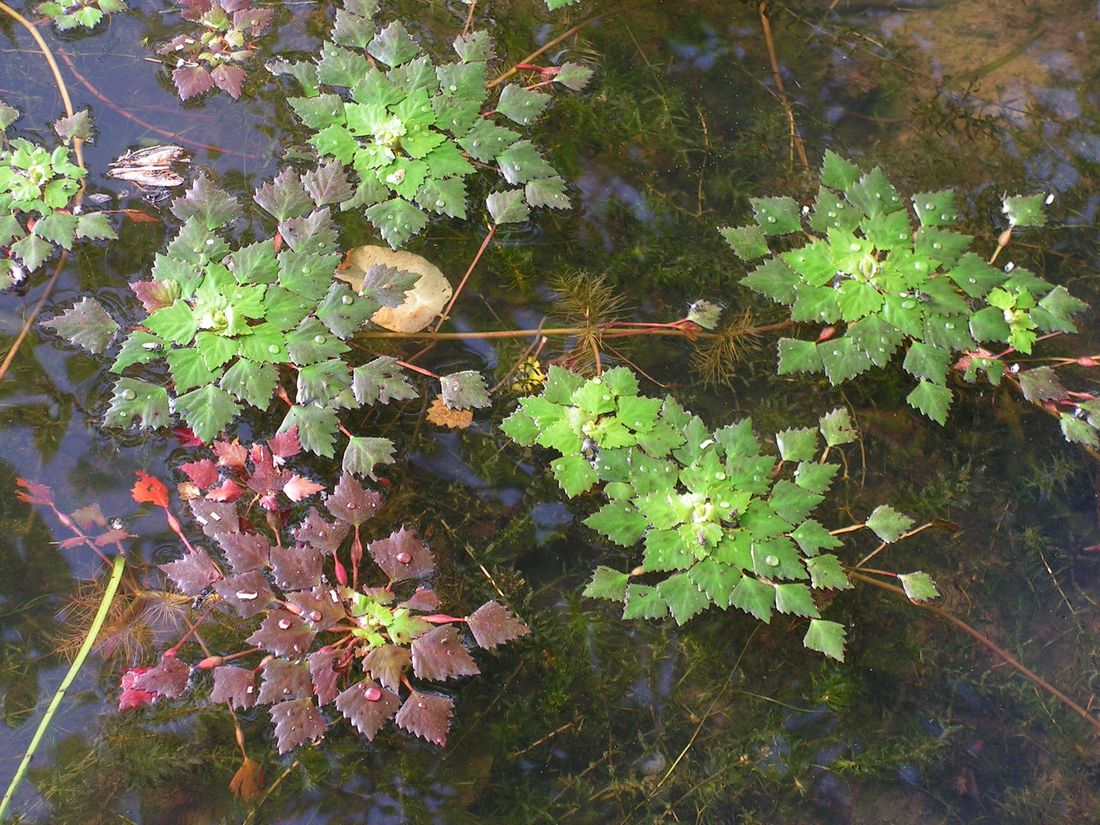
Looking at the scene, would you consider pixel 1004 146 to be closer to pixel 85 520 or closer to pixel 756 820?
pixel 756 820

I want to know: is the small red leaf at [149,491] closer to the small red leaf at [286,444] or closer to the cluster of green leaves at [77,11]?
the small red leaf at [286,444]

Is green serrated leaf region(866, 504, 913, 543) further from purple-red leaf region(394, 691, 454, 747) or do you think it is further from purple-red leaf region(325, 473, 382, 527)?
purple-red leaf region(325, 473, 382, 527)

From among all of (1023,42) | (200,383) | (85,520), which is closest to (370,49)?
(200,383)

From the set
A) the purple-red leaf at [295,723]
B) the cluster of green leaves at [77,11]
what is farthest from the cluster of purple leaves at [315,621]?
the cluster of green leaves at [77,11]

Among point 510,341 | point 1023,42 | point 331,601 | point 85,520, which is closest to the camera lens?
point 331,601

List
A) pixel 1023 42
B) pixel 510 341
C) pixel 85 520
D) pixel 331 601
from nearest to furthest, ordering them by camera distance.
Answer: pixel 331 601 → pixel 85 520 → pixel 510 341 → pixel 1023 42

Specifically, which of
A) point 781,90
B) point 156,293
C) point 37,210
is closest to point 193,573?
point 156,293
